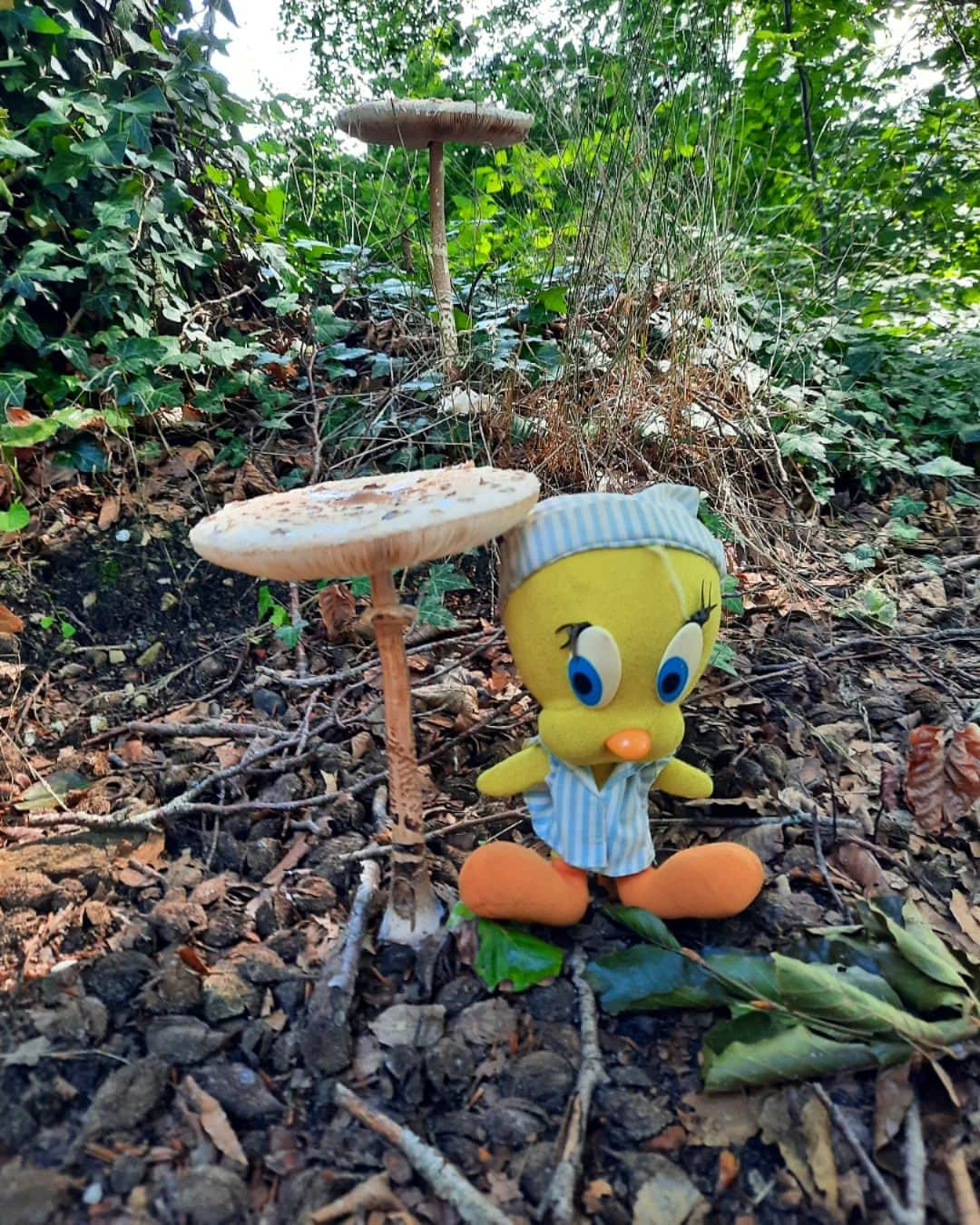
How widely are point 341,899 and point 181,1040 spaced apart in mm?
395

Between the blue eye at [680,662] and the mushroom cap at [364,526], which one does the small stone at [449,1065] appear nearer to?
the blue eye at [680,662]

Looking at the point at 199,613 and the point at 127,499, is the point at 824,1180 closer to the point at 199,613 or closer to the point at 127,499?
the point at 199,613

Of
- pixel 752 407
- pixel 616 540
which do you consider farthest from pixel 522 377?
pixel 616 540

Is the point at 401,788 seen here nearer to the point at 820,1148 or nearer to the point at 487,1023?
the point at 487,1023

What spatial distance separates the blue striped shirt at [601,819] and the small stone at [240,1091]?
0.63 meters

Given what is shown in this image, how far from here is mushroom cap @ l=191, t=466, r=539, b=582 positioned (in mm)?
1105

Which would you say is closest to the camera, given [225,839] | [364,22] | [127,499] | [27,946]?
[27,946]

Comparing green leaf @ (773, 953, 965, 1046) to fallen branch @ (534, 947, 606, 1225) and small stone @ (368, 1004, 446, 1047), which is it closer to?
fallen branch @ (534, 947, 606, 1225)

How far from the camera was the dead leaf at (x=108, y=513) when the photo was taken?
2773mm

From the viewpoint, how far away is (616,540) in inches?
53.0

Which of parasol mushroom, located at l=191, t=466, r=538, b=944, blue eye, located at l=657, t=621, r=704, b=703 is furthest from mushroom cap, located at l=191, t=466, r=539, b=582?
blue eye, located at l=657, t=621, r=704, b=703

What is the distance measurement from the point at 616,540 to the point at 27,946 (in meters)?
1.32

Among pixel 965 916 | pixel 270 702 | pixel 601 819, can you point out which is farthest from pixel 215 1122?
pixel 965 916

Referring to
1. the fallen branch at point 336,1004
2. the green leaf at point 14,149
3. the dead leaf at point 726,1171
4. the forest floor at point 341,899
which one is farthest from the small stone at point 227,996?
the green leaf at point 14,149
